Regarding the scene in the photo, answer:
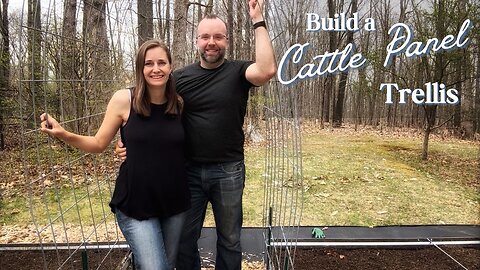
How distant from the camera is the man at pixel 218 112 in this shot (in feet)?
4.72

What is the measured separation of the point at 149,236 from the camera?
4.60 ft

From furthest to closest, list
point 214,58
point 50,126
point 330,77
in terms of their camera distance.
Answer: point 330,77 < point 214,58 < point 50,126

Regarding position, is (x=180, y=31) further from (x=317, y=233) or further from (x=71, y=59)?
(x=317, y=233)

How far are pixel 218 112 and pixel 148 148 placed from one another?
32cm

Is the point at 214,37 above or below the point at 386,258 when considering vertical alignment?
above

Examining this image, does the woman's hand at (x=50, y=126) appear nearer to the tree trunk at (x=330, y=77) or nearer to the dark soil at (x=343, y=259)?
the dark soil at (x=343, y=259)

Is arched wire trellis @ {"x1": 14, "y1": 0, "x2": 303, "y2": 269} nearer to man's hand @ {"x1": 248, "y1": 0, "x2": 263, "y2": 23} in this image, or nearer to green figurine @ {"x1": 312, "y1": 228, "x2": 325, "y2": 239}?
green figurine @ {"x1": 312, "y1": 228, "x2": 325, "y2": 239}

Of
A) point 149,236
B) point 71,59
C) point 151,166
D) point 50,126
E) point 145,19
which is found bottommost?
point 149,236

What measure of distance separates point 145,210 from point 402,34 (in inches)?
281

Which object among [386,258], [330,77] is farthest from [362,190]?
[330,77]

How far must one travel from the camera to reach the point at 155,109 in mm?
1401

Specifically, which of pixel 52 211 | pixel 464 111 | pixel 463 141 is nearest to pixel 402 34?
pixel 464 111

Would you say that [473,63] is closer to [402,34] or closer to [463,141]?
[402,34]


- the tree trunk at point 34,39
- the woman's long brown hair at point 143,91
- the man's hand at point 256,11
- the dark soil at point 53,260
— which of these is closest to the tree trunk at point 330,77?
the tree trunk at point 34,39
